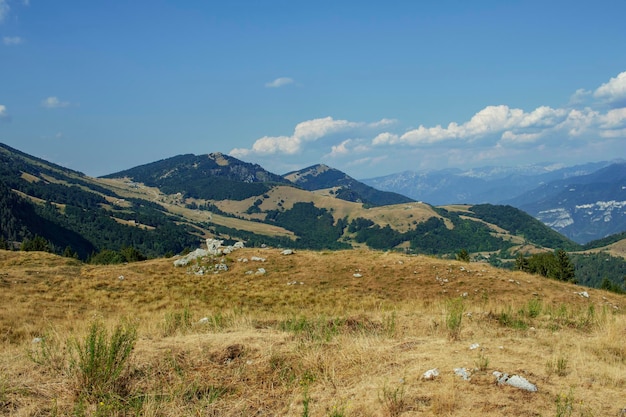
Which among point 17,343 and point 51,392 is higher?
point 51,392

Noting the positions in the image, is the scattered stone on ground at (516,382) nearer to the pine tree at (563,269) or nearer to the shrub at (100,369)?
the shrub at (100,369)

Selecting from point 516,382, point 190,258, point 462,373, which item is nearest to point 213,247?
point 190,258

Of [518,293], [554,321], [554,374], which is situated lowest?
[518,293]

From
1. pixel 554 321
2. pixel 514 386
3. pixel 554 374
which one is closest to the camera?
pixel 514 386

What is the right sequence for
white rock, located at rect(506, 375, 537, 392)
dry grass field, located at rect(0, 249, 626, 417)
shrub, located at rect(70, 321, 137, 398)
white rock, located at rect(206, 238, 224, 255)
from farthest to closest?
1. white rock, located at rect(206, 238, 224, 255)
2. shrub, located at rect(70, 321, 137, 398)
3. white rock, located at rect(506, 375, 537, 392)
4. dry grass field, located at rect(0, 249, 626, 417)

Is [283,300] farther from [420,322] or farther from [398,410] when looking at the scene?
[398,410]

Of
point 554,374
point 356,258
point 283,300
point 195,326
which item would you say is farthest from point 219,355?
point 356,258

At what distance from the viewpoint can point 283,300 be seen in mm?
23047

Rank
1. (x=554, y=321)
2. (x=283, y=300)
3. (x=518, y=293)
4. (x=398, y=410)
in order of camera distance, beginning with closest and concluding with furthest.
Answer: (x=398, y=410) → (x=554, y=321) → (x=283, y=300) → (x=518, y=293)

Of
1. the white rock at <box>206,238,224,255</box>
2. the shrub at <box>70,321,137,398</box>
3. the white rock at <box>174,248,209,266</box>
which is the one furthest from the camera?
the white rock at <box>206,238,224,255</box>

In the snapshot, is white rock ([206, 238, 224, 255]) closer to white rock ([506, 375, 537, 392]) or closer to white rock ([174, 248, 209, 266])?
white rock ([174, 248, 209, 266])

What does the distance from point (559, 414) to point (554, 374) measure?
2276 mm

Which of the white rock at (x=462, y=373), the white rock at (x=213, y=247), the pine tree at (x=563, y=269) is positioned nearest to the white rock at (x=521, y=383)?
the white rock at (x=462, y=373)

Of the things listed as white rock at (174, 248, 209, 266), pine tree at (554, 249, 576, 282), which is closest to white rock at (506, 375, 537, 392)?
white rock at (174, 248, 209, 266)
